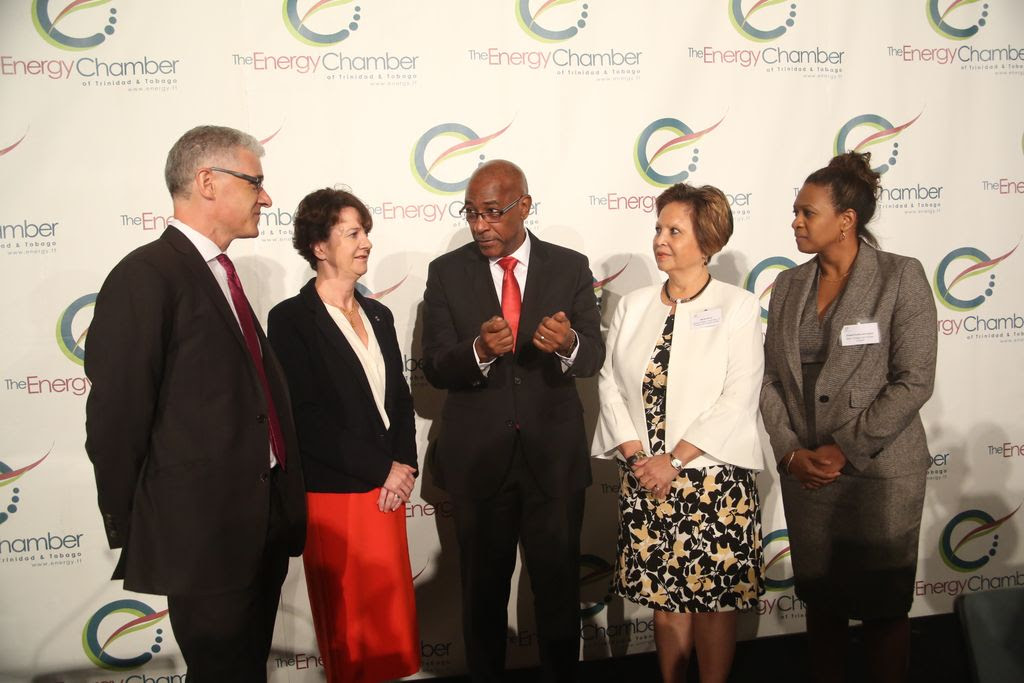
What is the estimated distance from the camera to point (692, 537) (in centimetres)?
232

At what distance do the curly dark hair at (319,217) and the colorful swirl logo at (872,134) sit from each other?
7.86 feet

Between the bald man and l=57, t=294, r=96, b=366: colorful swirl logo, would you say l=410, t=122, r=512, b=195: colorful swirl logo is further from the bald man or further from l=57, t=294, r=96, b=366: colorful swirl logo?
l=57, t=294, r=96, b=366: colorful swirl logo

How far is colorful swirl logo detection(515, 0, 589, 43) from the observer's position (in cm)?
321

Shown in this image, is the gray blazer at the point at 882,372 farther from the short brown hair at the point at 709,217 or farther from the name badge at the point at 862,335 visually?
the short brown hair at the point at 709,217

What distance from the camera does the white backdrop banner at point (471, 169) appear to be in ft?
9.99

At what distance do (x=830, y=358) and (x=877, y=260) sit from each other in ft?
1.22

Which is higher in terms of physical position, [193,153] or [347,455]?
[193,153]

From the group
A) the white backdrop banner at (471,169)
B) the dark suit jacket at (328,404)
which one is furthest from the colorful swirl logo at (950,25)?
the dark suit jacket at (328,404)

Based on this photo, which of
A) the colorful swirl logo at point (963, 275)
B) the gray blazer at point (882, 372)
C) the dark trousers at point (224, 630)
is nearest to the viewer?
the dark trousers at point (224, 630)

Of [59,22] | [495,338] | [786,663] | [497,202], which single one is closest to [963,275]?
[786,663]

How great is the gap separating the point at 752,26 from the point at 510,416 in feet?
7.61

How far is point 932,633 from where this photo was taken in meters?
3.38

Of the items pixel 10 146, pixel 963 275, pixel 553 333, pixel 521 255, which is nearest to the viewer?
pixel 553 333

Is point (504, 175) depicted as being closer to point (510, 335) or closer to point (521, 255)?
point (521, 255)
